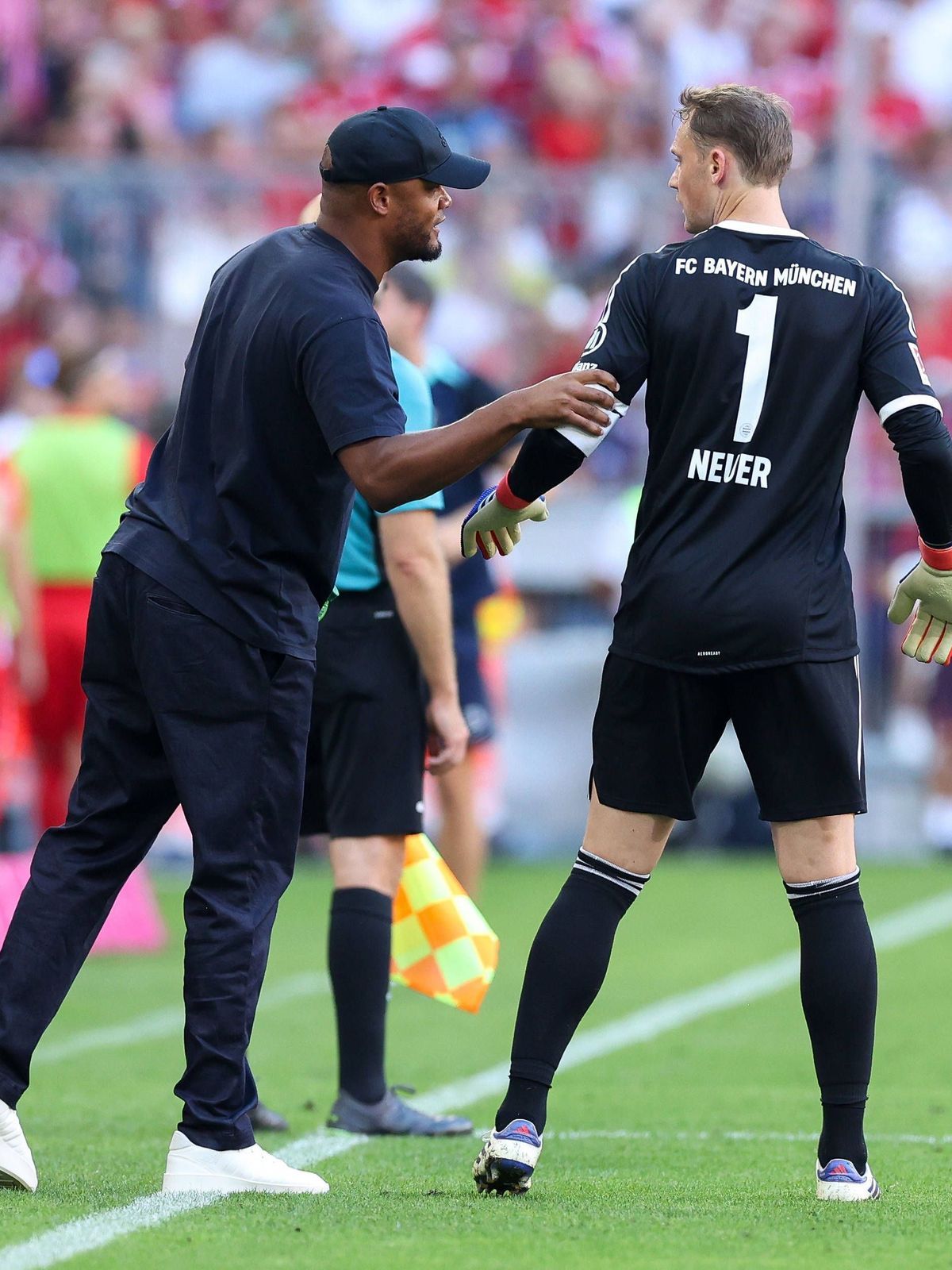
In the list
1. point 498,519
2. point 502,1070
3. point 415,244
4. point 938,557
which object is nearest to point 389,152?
point 415,244

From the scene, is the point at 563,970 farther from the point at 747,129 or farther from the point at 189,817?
the point at 747,129

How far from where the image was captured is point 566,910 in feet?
13.3

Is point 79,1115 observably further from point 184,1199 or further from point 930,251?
point 930,251

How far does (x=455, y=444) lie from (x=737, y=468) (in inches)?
22.4

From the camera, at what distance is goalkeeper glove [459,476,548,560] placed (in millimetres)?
3938

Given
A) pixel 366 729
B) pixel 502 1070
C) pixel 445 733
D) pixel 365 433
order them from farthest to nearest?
pixel 502 1070, pixel 445 733, pixel 366 729, pixel 365 433

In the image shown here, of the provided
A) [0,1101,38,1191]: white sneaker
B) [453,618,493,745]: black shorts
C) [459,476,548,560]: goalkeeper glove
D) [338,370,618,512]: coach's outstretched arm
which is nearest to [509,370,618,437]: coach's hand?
[338,370,618,512]: coach's outstretched arm

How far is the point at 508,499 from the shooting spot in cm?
393

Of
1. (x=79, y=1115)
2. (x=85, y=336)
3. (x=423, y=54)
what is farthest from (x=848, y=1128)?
(x=423, y=54)

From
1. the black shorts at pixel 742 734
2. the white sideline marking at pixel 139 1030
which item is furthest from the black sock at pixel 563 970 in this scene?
the white sideline marking at pixel 139 1030

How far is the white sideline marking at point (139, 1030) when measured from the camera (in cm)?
652

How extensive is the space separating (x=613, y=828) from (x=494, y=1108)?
67.5 inches

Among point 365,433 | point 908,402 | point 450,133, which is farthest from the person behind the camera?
point 450,133

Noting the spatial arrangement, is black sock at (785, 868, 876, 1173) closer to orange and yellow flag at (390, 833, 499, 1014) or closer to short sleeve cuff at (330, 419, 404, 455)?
short sleeve cuff at (330, 419, 404, 455)
